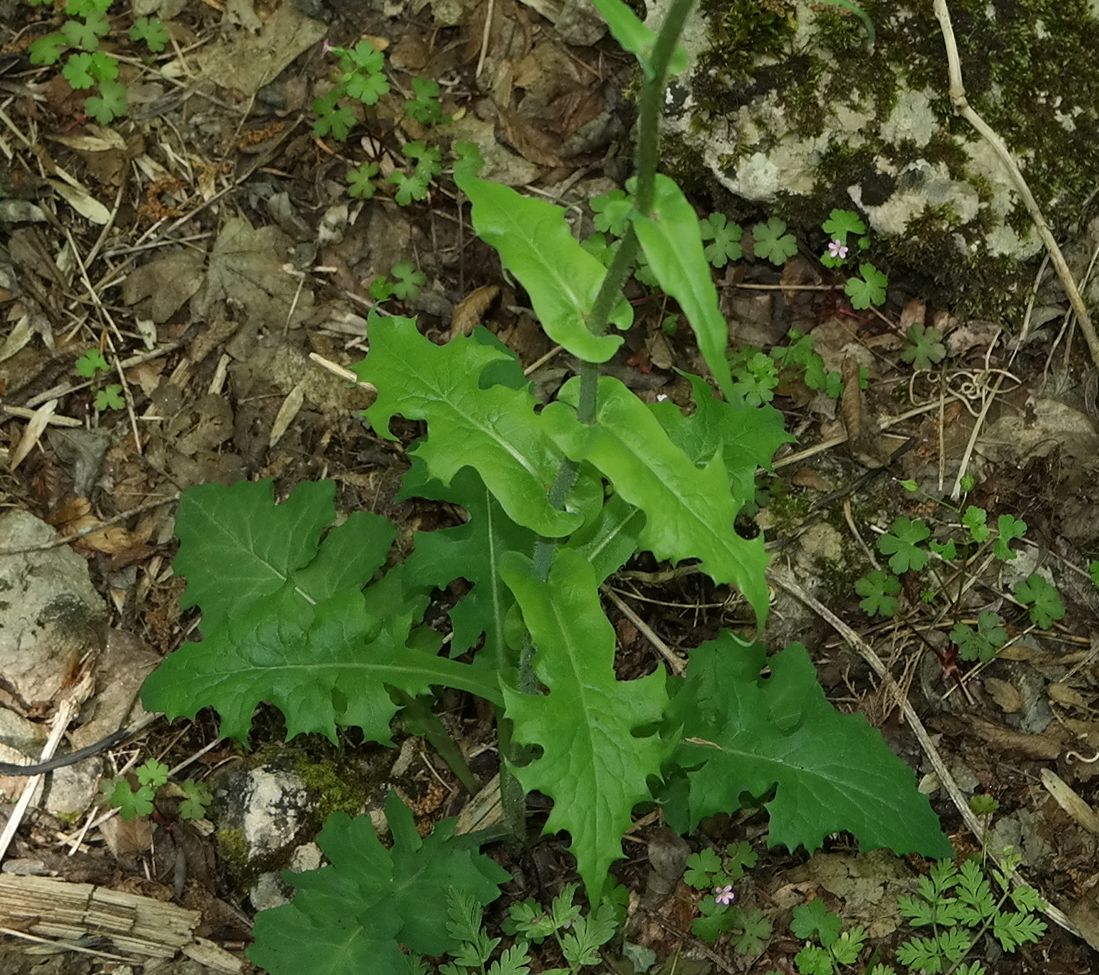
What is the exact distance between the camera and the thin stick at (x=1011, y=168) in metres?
3.80

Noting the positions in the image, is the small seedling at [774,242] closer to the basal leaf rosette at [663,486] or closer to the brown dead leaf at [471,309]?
the brown dead leaf at [471,309]

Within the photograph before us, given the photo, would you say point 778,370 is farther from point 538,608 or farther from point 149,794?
point 149,794

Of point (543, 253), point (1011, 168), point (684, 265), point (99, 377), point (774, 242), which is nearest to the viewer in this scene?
point (684, 265)

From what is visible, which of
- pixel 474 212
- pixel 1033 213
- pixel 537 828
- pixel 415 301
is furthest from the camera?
pixel 415 301

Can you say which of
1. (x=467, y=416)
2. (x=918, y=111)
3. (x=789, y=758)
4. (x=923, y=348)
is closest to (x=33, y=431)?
(x=467, y=416)

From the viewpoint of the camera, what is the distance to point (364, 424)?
405 centimetres

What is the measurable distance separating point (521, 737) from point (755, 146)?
2.33 metres

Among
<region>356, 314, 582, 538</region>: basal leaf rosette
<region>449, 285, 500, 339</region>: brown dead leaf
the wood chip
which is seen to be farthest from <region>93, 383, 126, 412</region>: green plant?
<region>356, 314, 582, 538</region>: basal leaf rosette

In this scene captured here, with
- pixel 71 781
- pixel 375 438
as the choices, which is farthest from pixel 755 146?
pixel 71 781

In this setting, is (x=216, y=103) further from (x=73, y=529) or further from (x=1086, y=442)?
(x=1086, y=442)

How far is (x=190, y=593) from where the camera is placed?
11.8 ft

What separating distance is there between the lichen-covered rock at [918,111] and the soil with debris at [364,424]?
310mm

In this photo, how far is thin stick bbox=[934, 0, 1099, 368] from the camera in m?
3.80

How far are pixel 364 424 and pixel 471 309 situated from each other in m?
0.58
